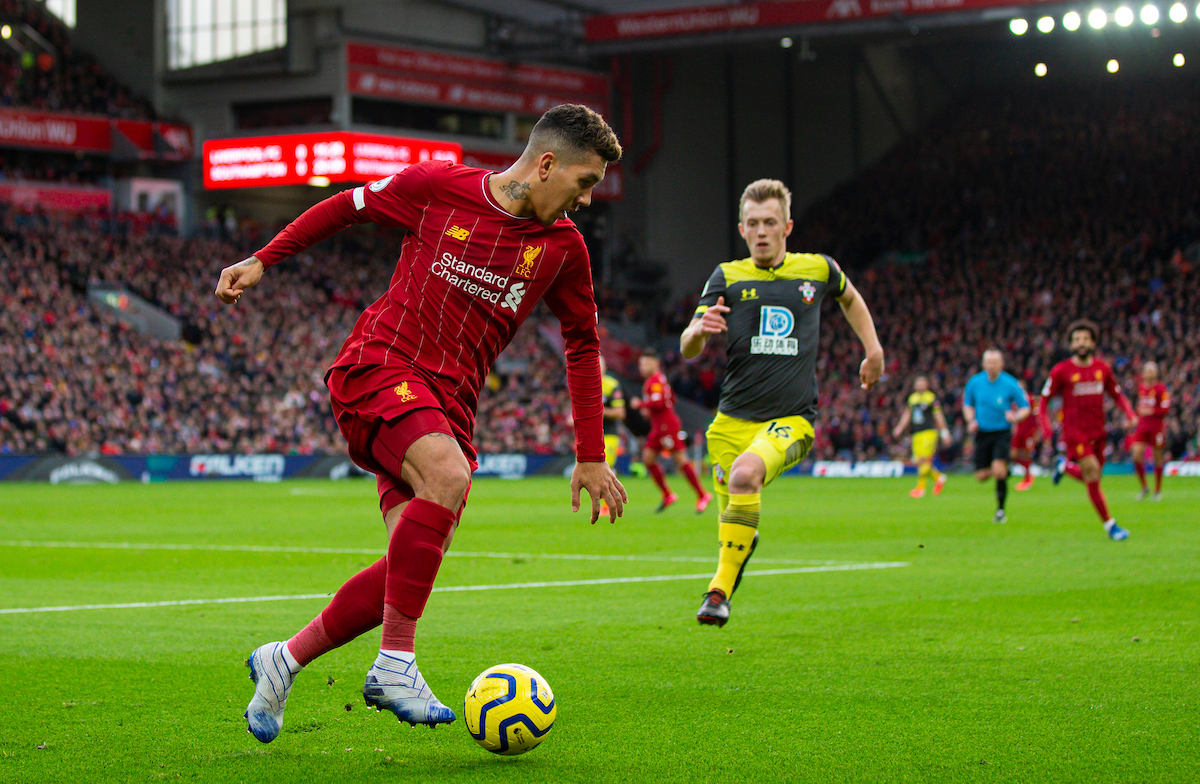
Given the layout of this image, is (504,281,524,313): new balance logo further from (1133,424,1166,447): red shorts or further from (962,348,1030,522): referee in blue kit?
(1133,424,1166,447): red shorts

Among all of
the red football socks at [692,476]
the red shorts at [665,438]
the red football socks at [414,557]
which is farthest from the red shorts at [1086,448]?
the red football socks at [414,557]

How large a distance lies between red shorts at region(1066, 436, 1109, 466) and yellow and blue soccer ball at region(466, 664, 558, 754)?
433 inches

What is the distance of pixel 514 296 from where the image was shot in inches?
193

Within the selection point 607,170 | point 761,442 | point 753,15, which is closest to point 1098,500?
point 761,442

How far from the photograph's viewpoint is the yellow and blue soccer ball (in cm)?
451

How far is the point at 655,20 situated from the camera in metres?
40.7

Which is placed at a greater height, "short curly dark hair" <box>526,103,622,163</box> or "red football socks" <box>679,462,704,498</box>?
"short curly dark hair" <box>526,103,622,163</box>

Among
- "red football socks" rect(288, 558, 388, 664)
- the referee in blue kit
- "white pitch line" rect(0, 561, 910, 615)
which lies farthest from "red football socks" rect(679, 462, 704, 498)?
"red football socks" rect(288, 558, 388, 664)

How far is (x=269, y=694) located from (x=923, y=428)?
21.5 meters

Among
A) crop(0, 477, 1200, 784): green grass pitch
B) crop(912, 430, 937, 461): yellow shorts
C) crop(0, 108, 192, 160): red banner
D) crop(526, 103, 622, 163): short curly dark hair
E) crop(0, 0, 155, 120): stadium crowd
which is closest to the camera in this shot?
crop(0, 477, 1200, 784): green grass pitch

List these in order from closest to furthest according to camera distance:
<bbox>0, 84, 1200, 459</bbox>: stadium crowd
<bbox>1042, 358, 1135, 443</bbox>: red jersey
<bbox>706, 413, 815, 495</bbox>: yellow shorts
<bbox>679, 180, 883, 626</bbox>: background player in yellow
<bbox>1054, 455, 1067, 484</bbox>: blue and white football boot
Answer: <bbox>706, 413, 815, 495</bbox>: yellow shorts < <bbox>679, 180, 883, 626</bbox>: background player in yellow < <bbox>1042, 358, 1135, 443</bbox>: red jersey < <bbox>1054, 455, 1067, 484</bbox>: blue and white football boot < <bbox>0, 84, 1200, 459</bbox>: stadium crowd

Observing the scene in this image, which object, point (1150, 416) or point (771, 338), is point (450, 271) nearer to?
point (771, 338)

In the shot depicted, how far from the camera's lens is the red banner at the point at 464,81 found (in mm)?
41031

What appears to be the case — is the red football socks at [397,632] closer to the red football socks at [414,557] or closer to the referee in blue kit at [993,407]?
the red football socks at [414,557]
